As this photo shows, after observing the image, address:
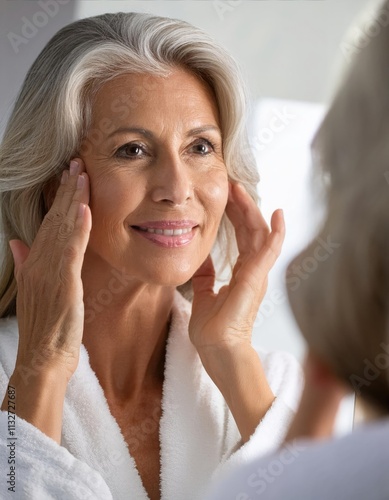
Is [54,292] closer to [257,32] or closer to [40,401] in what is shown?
[40,401]

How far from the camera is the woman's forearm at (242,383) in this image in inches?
39.6

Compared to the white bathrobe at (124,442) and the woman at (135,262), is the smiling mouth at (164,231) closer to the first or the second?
the woman at (135,262)

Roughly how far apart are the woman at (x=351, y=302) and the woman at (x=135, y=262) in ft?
1.74

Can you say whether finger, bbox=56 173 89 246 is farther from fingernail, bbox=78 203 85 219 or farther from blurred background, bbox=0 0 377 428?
blurred background, bbox=0 0 377 428

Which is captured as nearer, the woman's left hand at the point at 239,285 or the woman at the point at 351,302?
the woman at the point at 351,302

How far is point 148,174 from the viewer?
106cm

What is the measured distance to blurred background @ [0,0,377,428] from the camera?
1323 millimetres

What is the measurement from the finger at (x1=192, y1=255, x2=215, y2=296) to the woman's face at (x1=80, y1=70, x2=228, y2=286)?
0.08m

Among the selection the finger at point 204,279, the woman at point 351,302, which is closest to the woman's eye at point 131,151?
the finger at point 204,279

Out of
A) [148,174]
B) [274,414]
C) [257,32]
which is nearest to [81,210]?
[148,174]

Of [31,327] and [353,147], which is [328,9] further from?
[353,147]

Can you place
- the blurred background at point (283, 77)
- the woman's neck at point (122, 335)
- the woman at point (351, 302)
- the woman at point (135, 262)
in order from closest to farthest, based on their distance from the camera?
the woman at point (351, 302) → the woman at point (135, 262) → the woman's neck at point (122, 335) → the blurred background at point (283, 77)

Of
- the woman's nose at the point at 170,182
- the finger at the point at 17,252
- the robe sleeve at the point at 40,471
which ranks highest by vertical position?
the woman's nose at the point at 170,182

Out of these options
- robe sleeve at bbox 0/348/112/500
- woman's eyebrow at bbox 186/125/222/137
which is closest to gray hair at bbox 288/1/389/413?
robe sleeve at bbox 0/348/112/500
